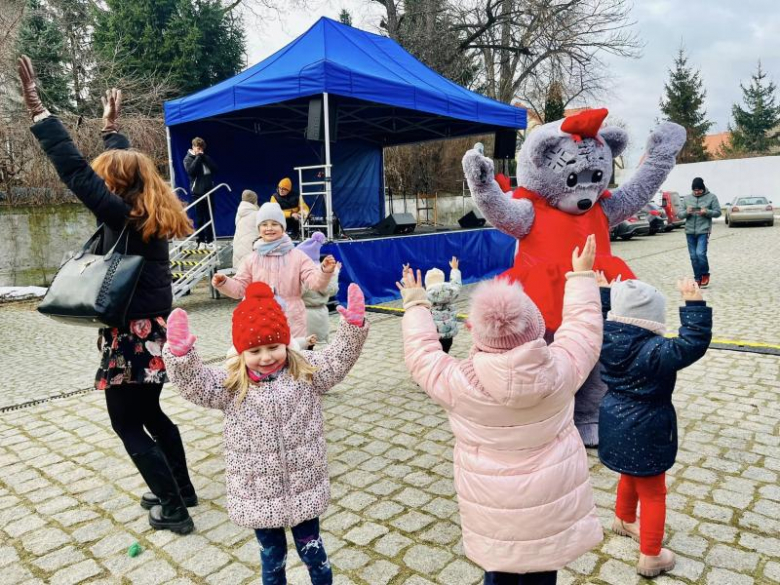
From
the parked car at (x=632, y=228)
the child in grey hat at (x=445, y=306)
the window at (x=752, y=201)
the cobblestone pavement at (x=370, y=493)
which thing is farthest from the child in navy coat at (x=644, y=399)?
the window at (x=752, y=201)

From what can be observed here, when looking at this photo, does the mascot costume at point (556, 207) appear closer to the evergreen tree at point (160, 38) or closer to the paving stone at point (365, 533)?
the paving stone at point (365, 533)

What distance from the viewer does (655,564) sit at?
2.45 metres

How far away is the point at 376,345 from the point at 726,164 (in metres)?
33.4

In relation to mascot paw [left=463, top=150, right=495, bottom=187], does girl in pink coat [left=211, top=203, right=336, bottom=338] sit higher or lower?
lower

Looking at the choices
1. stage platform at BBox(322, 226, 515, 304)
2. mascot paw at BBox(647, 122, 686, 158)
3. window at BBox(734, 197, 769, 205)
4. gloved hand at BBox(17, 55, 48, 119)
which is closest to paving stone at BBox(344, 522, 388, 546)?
gloved hand at BBox(17, 55, 48, 119)

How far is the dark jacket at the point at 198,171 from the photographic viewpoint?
1023cm

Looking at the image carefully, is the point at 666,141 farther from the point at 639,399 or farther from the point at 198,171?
the point at 198,171

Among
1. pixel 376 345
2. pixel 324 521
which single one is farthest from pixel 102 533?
pixel 376 345

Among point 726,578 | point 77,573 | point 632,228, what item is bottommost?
point 77,573

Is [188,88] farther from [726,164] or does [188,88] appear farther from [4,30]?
A: [726,164]

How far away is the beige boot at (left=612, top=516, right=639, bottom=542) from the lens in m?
2.73

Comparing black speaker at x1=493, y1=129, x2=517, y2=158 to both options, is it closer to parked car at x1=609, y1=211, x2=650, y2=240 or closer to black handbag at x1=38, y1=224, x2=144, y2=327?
parked car at x1=609, y1=211, x2=650, y2=240

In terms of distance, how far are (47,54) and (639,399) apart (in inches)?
780

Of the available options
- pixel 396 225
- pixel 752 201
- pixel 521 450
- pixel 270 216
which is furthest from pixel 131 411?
pixel 752 201
